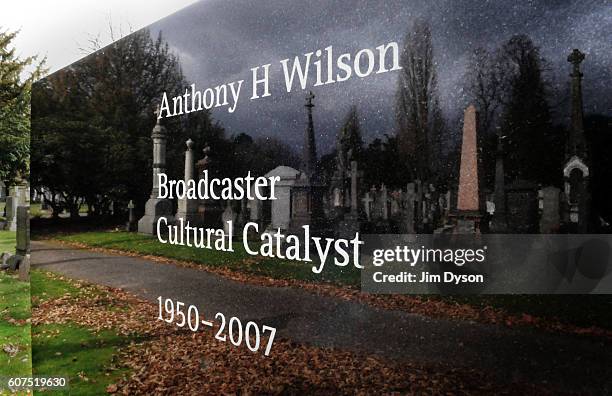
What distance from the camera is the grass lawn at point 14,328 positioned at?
4598 millimetres

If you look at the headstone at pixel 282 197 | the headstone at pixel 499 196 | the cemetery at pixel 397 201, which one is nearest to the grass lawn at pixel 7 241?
the cemetery at pixel 397 201

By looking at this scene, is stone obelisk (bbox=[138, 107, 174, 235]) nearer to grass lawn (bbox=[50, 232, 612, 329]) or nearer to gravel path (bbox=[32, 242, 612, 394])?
grass lawn (bbox=[50, 232, 612, 329])

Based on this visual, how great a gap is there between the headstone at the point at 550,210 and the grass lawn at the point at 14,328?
15.1 ft

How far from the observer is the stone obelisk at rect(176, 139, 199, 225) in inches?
114

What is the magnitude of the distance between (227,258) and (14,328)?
4.59m

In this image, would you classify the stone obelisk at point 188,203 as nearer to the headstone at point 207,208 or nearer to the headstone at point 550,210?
the headstone at point 207,208

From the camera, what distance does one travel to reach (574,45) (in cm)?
152

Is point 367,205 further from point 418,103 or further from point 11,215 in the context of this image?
point 11,215

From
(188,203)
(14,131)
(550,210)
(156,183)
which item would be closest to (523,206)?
(550,210)

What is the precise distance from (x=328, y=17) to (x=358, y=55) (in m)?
0.29

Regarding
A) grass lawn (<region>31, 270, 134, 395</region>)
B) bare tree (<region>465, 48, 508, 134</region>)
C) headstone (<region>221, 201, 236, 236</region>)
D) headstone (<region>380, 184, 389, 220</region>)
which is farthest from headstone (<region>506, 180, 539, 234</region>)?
grass lawn (<region>31, 270, 134, 395</region>)

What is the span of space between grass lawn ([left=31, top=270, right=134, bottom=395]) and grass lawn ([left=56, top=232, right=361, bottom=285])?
52cm

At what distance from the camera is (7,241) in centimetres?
927

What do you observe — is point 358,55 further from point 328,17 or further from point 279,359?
point 279,359
